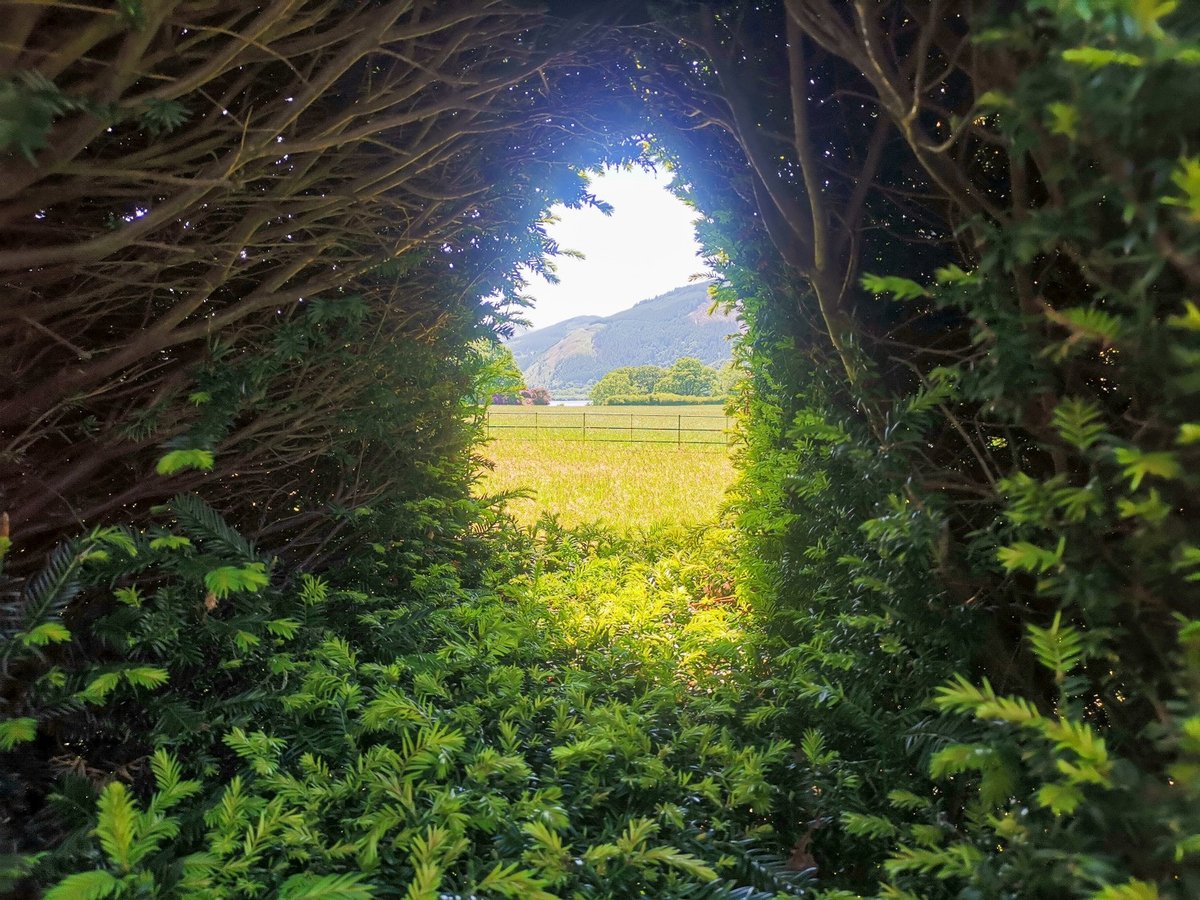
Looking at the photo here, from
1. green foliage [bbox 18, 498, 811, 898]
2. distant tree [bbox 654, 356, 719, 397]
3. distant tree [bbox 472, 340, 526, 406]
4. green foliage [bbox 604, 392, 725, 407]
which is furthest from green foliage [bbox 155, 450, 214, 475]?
green foliage [bbox 604, 392, 725, 407]

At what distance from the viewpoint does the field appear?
54.3 feet

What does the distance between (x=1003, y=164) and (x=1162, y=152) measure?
35.2 inches

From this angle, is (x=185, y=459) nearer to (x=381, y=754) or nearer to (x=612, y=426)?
(x=381, y=754)

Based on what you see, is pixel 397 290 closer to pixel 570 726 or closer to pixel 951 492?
pixel 570 726

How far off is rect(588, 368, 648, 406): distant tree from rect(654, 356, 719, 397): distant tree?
103 cm

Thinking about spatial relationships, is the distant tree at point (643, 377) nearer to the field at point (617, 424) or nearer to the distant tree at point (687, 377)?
the distant tree at point (687, 377)

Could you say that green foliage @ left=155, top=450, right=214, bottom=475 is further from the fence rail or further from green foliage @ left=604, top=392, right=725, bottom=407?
green foliage @ left=604, top=392, right=725, bottom=407

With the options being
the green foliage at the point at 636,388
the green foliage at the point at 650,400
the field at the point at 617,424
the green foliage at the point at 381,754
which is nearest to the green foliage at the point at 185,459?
the green foliage at the point at 381,754

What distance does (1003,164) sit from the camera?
1588mm

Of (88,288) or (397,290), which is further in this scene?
(397,290)

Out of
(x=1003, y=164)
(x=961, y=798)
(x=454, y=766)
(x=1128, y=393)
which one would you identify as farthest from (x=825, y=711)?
(x=1003, y=164)

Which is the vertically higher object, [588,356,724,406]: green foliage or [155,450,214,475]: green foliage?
[588,356,724,406]: green foliage

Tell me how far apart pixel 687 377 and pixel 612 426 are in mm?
5254

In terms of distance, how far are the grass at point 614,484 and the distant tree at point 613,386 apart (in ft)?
16.4
